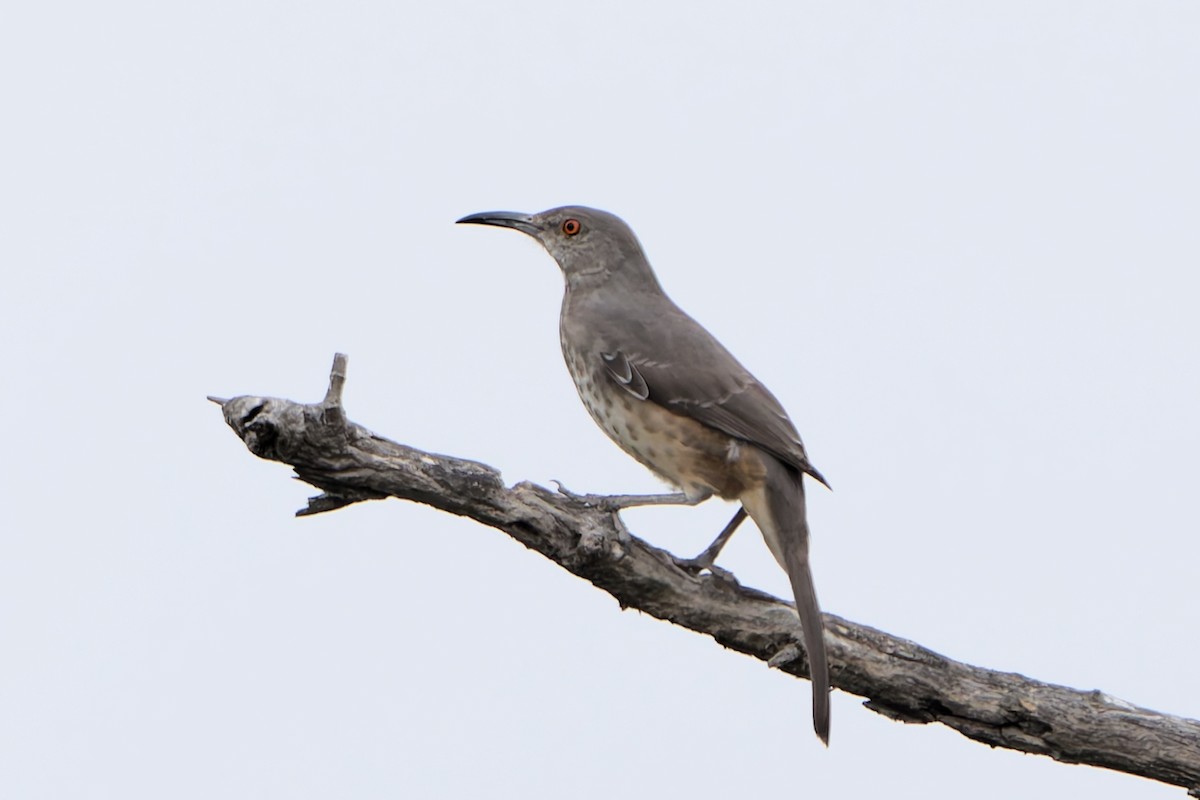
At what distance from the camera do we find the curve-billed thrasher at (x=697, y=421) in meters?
7.16

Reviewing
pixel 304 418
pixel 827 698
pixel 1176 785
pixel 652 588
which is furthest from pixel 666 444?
pixel 1176 785

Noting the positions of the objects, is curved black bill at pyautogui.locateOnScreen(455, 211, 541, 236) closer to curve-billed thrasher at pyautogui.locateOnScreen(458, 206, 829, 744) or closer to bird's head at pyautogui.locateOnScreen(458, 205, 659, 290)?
bird's head at pyautogui.locateOnScreen(458, 205, 659, 290)

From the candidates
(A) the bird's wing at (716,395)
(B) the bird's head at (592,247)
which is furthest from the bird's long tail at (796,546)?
(B) the bird's head at (592,247)

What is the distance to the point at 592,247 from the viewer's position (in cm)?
840

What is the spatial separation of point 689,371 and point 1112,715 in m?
2.60

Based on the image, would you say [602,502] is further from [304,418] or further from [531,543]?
[304,418]

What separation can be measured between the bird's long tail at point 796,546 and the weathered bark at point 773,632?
235 mm

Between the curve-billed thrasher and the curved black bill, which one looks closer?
the curve-billed thrasher

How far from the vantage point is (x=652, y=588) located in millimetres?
6926

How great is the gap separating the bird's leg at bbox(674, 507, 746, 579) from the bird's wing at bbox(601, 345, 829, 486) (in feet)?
1.58

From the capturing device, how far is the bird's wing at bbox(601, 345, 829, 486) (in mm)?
7211

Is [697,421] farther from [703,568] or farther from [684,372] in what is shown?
[703,568]

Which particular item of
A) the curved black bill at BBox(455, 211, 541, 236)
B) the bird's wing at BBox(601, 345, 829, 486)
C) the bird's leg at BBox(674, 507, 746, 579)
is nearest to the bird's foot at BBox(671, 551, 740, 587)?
the bird's leg at BBox(674, 507, 746, 579)

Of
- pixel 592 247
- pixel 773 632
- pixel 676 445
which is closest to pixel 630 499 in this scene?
pixel 676 445
